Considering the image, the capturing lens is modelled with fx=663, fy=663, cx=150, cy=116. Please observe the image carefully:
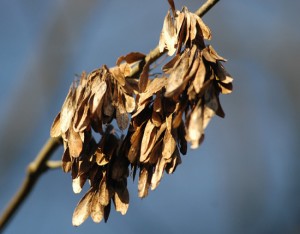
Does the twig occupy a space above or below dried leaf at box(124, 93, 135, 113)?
below

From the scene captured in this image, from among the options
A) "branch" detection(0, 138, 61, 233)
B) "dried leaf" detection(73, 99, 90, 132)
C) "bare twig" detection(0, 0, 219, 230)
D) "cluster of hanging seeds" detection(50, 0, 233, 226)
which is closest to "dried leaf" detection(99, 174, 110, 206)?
"cluster of hanging seeds" detection(50, 0, 233, 226)

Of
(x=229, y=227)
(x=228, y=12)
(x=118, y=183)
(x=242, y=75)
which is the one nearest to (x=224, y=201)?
(x=229, y=227)

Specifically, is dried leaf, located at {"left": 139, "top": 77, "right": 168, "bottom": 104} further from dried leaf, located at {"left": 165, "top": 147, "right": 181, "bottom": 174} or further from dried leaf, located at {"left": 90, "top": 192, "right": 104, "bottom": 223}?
dried leaf, located at {"left": 90, "top": 192, "right": 104, "bottom": 223}

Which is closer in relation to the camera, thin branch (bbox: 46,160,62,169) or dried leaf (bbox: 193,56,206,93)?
dried leaf (bbox: 193,56,206,93)

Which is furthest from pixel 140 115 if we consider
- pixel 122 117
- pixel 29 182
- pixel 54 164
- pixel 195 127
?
pixel 29 182

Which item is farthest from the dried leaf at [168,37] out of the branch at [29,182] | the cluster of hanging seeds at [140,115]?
the branch at [29,182]

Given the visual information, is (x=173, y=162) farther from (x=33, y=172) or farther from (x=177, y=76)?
(x=33, y=172)

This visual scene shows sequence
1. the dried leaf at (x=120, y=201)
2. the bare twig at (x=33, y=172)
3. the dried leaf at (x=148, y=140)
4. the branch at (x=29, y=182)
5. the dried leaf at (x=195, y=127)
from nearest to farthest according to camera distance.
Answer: the dried leaf at (x=195, y=127), the dried leaf at (x=148, y=140), the dried leaf at (x=120, y=201), the bare twig at (x=33, y=172), the branch at (x=29, y=182)

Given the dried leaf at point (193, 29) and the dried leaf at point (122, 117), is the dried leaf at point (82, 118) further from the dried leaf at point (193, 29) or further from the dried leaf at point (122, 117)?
the dried leaf at point (193, 29)
